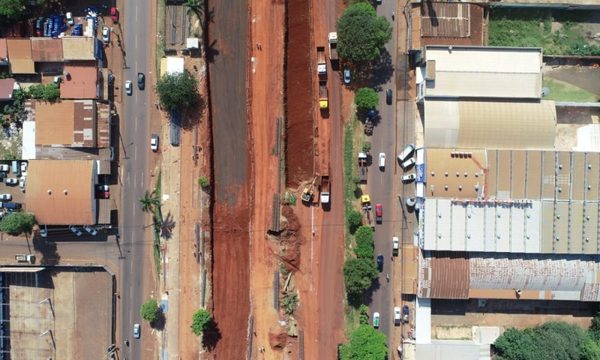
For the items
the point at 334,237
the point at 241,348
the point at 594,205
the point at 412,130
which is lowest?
the point at 241,348

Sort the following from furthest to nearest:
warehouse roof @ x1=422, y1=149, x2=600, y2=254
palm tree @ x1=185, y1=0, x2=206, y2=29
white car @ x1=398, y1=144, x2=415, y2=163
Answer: white car @ x1=398, y1=144, x2=415, y2=163
palm tree @ x1=185, y1=0, x2=206, y2=29
warehouse roof @ x1=422, y1=149, x2=600, y2=254

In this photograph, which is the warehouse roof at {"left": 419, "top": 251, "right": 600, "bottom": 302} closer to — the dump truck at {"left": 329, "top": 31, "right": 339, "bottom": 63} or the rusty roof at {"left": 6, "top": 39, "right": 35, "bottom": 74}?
the dump truck at {"left": 329, "top": 31, "right": 339, "bottom": 63}

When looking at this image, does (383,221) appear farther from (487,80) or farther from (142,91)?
(142,91)

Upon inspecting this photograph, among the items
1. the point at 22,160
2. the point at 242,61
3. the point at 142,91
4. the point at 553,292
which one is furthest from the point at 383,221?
the point at 22,160

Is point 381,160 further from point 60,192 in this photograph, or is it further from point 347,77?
point 60,192

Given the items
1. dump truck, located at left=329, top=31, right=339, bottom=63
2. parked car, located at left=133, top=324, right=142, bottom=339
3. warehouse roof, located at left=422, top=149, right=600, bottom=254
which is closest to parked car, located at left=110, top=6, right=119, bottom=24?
dump truck, located at left=329, top=31, right=339, bottom=63

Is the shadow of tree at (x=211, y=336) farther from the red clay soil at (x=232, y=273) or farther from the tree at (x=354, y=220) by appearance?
the tree at (x=354, y=220)

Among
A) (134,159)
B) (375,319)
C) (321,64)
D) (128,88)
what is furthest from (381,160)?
(128,88)
